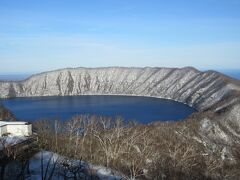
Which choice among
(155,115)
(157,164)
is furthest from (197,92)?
(157,164)

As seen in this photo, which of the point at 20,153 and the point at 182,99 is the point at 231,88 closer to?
the point at 182,99

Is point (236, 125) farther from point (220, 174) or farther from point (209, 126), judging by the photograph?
point (220, 174)

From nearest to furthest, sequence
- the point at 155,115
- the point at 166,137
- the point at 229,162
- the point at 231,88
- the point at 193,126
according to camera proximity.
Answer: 1. the point at 229,162
2. the point at 166,137
3. the point at 193,126
4. the point at 155,115
5. the point at 231,88

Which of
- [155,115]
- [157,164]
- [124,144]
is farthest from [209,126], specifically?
[157,164]

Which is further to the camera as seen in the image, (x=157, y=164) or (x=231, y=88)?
(x=231, y=88)

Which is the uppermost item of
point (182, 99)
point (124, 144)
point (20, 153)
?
point (20, 153)

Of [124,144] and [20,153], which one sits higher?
[20,153]

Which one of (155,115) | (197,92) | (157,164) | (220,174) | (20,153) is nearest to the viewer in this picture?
(20,153)
